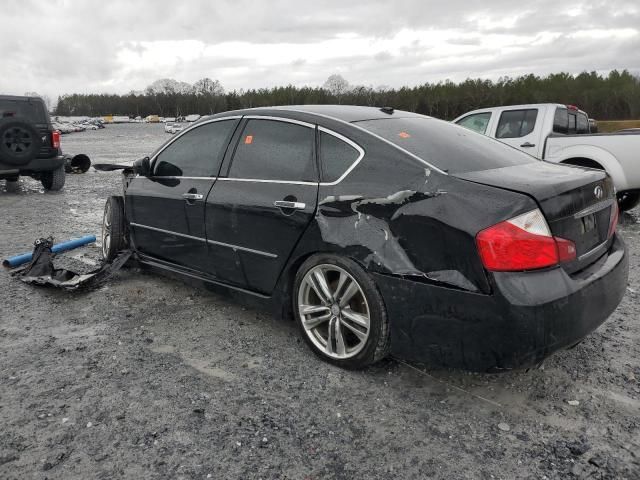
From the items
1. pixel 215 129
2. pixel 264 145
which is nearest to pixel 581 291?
pixel 264 145

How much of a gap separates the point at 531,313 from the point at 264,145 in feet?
6.91

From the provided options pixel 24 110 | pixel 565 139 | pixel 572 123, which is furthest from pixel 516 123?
pixel 24 110

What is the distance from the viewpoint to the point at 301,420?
280cm

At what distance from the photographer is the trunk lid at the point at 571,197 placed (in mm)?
2703

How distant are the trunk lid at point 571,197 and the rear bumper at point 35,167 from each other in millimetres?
10174

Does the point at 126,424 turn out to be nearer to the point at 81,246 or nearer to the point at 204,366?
the point at 204,366

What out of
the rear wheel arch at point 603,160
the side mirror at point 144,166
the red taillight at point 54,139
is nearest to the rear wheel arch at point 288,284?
the side mirror at point 144,166

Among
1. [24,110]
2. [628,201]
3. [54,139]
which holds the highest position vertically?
[24,110]

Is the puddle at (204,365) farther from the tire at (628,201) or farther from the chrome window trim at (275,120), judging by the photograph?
the tire at (628,201)

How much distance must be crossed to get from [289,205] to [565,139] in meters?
6.10

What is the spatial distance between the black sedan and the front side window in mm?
5610

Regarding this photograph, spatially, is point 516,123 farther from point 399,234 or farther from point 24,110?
point 24,110

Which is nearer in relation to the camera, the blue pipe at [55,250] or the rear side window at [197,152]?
the rear side window at [197,152]

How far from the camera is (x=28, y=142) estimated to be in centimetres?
1016
